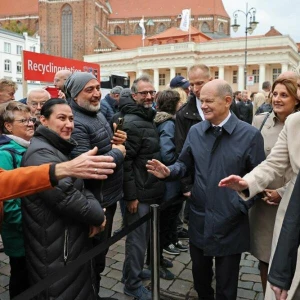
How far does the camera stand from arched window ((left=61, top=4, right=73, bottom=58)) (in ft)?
211

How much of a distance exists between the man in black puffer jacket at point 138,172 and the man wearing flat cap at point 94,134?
0.89 ft

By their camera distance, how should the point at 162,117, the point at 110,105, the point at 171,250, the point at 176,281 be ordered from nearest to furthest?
1. the point at 176,281
2. the point at 162,117
3. the point at 171,250
4. the point at 110,105

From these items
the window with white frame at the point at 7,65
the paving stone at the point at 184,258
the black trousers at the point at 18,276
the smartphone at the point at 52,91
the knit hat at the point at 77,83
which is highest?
the window with white frame at the point at 7,65

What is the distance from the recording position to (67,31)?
6488 cm

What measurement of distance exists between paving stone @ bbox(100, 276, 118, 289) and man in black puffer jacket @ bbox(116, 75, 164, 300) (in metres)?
0.30

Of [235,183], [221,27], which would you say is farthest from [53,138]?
[221,27]

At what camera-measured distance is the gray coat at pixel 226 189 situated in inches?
114

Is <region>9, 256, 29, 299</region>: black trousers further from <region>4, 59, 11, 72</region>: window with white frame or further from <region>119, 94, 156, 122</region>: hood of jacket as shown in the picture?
<region>4, 59, 11, 72</region>: window with white frame

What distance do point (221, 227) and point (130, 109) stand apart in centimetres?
149

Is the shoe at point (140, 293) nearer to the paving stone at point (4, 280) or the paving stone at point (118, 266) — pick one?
the paving stone at point (118, 266)

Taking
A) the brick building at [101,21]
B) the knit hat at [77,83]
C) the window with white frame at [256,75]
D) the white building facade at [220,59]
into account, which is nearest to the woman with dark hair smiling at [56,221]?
the knit hat at [77,83]

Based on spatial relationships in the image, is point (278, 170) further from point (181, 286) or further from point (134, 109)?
point (181, 286)

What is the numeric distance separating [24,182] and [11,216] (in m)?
0.96

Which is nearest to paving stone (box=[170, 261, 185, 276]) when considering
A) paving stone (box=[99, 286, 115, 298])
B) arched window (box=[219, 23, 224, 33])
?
paving stone (box=[99, 286, 115, 298])
